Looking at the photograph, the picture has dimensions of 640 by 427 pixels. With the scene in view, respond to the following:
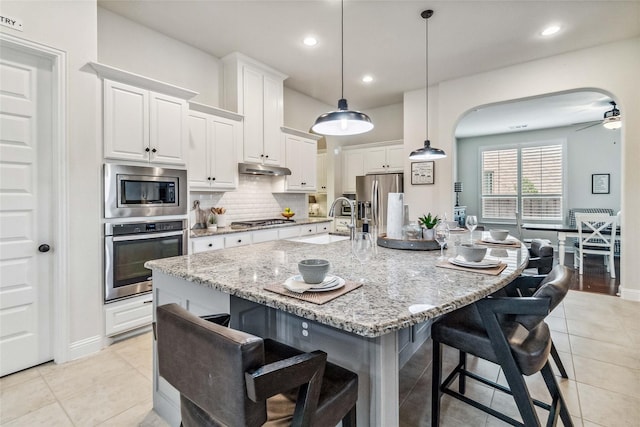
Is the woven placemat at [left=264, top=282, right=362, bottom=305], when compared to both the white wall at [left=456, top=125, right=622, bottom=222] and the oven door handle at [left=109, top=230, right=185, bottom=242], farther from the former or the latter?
the white wall at [left=456, top=125, right=622, bottom=222]

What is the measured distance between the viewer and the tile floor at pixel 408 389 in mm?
1704

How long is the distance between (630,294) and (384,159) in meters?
3.77

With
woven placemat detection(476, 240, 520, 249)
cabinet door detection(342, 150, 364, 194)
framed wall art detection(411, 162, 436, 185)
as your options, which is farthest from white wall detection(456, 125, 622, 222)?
woven placemat detection(476, 240, 520, 249)

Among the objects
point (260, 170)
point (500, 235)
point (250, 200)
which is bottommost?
point (500, 235)

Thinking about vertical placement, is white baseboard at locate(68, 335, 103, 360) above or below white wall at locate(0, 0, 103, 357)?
below

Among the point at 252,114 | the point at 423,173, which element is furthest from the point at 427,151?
the point at 252,114

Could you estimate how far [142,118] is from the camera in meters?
2.73

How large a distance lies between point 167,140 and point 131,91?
485 millimetres

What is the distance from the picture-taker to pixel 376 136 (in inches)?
244

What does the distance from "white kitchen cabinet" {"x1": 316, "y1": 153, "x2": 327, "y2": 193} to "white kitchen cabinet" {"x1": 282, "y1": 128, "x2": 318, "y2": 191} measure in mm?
1380

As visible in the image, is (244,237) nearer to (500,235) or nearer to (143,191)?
(143,191)

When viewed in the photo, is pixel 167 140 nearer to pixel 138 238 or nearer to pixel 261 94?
pixel 138 238

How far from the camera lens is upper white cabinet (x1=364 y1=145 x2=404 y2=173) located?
5.49 meters

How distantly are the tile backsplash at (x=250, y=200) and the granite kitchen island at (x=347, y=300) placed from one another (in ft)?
6.70
